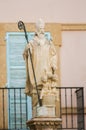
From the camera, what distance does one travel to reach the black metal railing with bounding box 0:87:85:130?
16.2 m

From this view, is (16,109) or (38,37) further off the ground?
(38,37)

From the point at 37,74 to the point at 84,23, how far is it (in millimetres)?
3479

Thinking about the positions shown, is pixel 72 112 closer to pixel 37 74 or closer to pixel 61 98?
pixel 61 98

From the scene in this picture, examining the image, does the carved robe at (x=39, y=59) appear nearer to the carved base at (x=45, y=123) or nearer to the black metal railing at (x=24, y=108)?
the carved base at (x=45, y=123)

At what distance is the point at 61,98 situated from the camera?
54.1 feet
